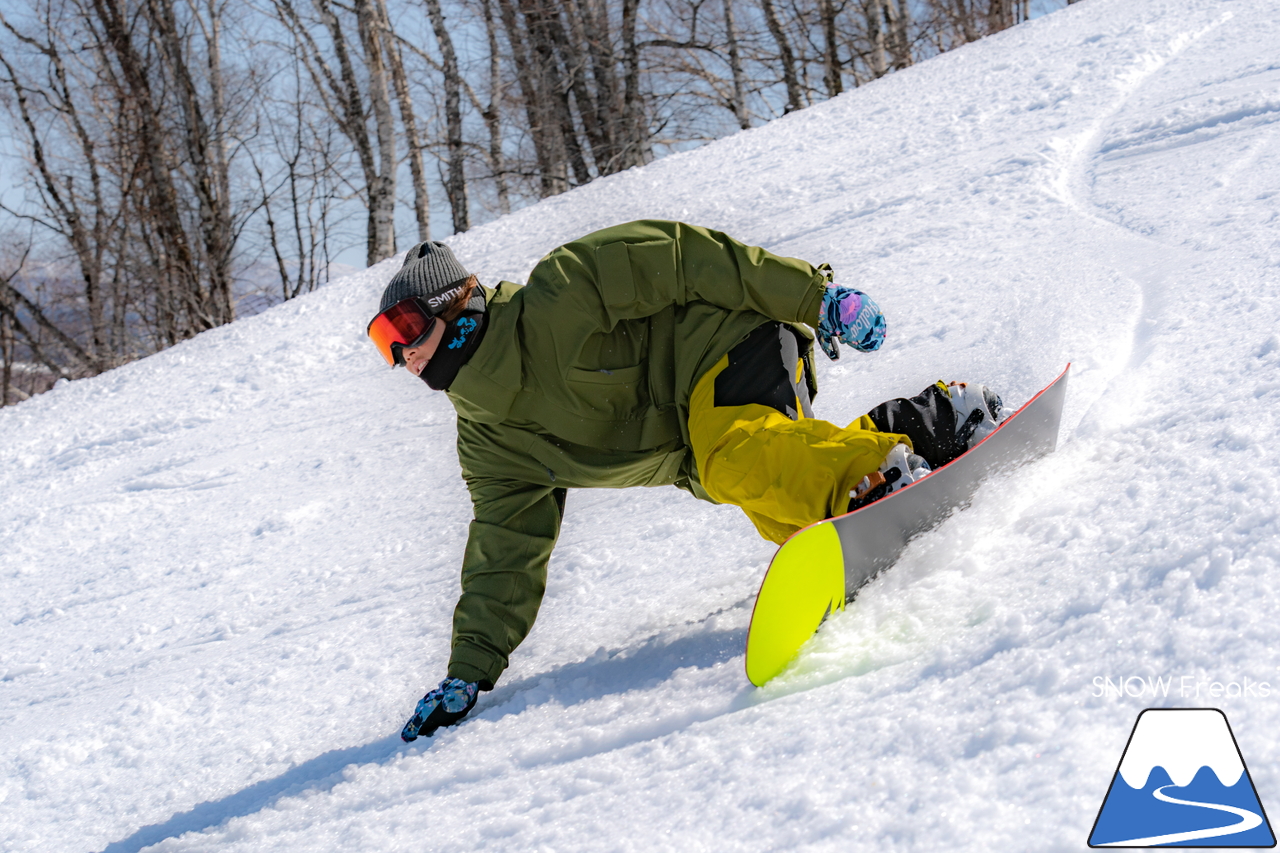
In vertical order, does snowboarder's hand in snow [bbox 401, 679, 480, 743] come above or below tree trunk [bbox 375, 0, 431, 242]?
below

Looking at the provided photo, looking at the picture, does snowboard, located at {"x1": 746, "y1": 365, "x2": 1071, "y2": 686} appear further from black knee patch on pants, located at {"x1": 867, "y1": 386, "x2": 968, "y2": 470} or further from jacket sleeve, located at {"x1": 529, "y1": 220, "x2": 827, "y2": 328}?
jacket sleeve, located at {"x1": 529, "y1": 220, "x2": 827, "y2": 328}

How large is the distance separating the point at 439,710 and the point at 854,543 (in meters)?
1.00

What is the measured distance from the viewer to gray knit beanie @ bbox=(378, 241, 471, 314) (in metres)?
1.96

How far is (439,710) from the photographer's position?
1954mm

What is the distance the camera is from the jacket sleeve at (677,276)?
1948 mm

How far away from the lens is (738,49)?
12859 mm

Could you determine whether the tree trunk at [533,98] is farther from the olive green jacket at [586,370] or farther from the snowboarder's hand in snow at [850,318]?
the snowboarder's hand in snow at [850,318]

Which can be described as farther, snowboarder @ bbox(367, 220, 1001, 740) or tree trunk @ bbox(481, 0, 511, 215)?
tree trunk @ bbox(481, 0, 511, 215)

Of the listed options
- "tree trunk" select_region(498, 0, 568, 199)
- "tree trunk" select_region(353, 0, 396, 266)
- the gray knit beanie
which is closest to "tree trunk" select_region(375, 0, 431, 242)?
"tree trunk" select_region(353, 0, 396, 266)

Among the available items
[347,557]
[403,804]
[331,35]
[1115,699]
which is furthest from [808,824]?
[331,35]

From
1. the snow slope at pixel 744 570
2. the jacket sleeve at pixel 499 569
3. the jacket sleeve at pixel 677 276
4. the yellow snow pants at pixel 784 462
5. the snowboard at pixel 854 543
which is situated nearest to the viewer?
the snow slope at pixel 744 570

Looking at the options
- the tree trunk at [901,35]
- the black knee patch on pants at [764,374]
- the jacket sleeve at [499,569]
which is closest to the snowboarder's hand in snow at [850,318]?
the black knee patch on pants at [764,374]

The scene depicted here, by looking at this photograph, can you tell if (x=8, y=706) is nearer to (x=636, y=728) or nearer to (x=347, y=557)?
(x=347, y=557)

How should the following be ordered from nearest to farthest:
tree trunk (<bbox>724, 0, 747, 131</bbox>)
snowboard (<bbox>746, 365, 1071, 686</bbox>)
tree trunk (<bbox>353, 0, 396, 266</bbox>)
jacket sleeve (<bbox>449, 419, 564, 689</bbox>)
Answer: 1. snowboard (<bbox>746, 365, 1071, 686</bbox>)
2. jacket sleeve (<bbox>449, 419, 564, 689</bbox>)
3. tree trunk (<bbox>353, 0, 396, 266</bbox>)
4. tree trunk (<bbox>724, 0, 747, 131</bbox>)
